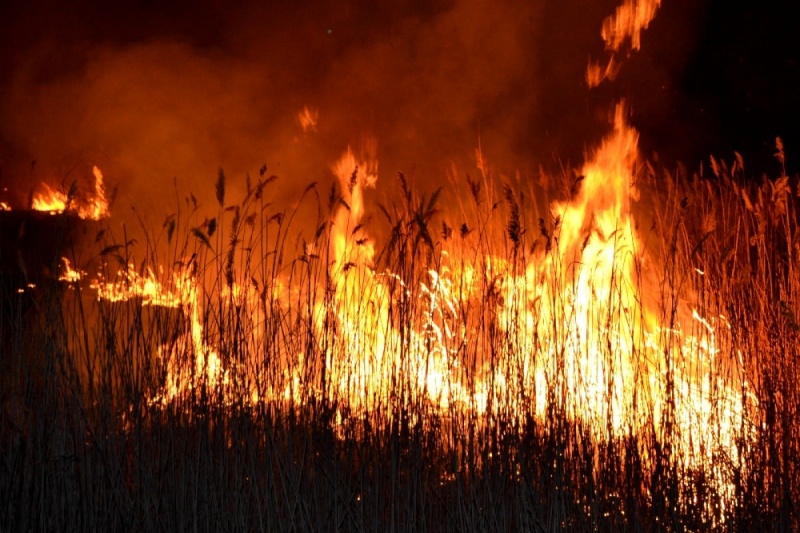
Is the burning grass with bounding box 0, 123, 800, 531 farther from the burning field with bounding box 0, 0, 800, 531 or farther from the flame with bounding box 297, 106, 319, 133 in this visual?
the flame with bounding box 297, 106, 319, 133

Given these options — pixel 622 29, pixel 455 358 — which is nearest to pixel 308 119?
pixel 622 29

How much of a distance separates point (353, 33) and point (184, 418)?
4.62 meters

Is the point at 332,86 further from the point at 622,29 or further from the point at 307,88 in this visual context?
the point at 622,29

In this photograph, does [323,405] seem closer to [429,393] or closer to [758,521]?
[429,393]

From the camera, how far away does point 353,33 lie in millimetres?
6457

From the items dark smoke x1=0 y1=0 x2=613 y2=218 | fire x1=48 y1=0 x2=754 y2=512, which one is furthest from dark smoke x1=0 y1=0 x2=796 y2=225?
→ fire x1=48 y1=0 x2=754 y2=512

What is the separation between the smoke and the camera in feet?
20.1

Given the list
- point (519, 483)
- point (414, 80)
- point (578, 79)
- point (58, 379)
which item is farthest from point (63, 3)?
point (519, 483)

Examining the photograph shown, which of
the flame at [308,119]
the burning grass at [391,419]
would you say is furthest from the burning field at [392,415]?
the flame at [308,119]

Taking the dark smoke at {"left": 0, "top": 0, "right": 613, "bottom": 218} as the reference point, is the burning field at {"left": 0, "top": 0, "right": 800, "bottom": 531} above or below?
below

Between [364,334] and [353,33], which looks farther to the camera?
[353,33]

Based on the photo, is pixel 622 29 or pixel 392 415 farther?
pixel 622 29

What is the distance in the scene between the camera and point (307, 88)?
261 inches

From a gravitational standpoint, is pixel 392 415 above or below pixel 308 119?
below
